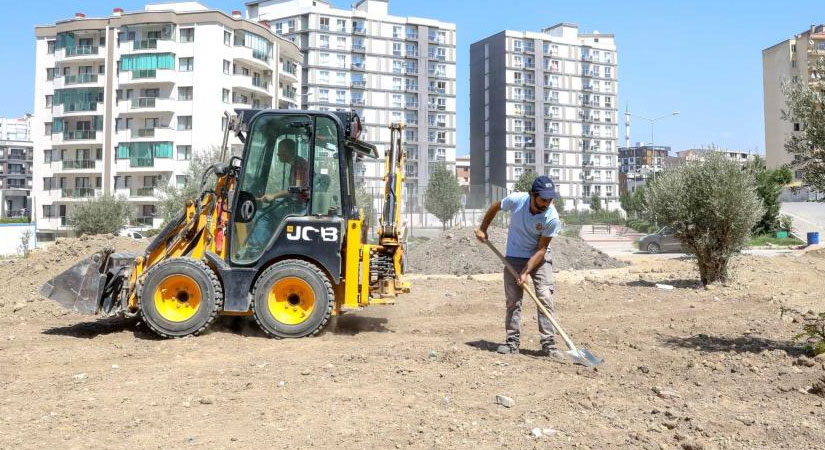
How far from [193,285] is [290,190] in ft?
5.38

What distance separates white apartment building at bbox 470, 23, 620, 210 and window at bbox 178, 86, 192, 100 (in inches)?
1918

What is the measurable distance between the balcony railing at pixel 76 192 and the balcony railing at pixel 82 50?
1178 centimetres

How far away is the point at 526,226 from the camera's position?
7660 mm

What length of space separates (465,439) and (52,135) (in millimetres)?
66322

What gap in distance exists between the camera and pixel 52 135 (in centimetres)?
6191

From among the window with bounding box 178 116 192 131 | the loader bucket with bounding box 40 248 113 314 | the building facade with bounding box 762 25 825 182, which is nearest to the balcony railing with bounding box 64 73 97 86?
the window with bounding box 178 116 192 131

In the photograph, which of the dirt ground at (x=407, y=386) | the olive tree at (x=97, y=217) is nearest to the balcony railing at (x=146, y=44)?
the olive tree at (x=97, y=217)

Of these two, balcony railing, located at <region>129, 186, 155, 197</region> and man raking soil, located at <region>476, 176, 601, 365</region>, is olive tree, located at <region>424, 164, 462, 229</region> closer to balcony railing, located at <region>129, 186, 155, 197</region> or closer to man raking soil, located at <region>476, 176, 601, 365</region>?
balcony railing, located at <region>129, 186, 155, 197</region>

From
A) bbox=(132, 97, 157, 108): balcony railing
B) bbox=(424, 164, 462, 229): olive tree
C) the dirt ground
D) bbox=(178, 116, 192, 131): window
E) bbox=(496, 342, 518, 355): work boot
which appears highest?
bbox=(132, 97, 157, 108): balcony railing

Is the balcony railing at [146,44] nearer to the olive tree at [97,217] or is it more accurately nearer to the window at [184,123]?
the window at [184,123]

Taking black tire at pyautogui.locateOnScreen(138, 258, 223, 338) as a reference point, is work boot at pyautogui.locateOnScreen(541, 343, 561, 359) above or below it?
below

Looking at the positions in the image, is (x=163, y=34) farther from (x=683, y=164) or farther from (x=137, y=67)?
(x=683, y=164)

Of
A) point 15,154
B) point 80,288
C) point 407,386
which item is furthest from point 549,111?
point 407,386

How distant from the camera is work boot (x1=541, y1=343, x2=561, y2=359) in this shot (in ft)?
24.6
